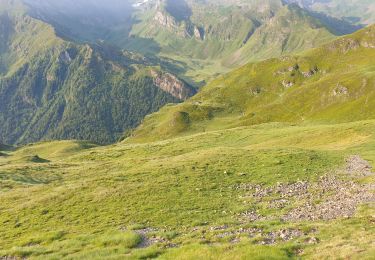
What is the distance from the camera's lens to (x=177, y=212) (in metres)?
33.4

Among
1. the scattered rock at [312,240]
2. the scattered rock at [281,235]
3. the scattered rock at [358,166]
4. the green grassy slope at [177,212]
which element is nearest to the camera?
the scattered rock at [312,240]

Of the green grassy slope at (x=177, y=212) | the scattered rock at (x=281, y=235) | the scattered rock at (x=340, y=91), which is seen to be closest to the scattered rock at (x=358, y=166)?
the green grassy slope at (x=177, y=212)

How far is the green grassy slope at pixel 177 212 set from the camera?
894 inches

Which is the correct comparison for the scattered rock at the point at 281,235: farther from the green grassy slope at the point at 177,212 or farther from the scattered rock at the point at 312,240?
the scattered rock at the point at 312,240

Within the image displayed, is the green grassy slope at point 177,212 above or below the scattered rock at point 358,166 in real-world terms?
above

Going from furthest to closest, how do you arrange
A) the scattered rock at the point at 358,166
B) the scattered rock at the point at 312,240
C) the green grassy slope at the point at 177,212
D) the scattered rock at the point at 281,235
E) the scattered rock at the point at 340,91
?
the scattered rock at the point at 340,91 < the scattered rock at the point at 358,166 < the scattered rock at the point at 281,235 < the green grassy slope at the point at 177,212 < the scattered rock at the point at 312,240

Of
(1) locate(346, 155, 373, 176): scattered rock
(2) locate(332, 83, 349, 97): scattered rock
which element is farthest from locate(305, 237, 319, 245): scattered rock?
(2) locate(332, 83, 349, 97): scattered rock

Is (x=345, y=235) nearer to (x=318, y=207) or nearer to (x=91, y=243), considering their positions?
(x=318, y=207)

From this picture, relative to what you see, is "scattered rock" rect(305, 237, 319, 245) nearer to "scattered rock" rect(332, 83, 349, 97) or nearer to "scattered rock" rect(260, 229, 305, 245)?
"scattered rock" rect(260, 229, 305, 245)

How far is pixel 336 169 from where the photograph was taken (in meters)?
45.1

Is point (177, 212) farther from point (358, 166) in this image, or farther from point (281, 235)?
point (358, 166)

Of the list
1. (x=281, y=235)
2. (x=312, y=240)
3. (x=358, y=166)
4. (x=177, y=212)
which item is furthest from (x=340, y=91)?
(x=312, y=240)

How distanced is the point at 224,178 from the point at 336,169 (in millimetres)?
12774

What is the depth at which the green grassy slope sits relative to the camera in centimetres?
2270
